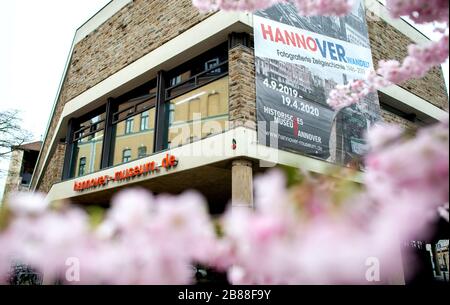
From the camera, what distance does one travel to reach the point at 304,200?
1042 mm

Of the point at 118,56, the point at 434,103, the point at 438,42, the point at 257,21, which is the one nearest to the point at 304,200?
the point at 438,42

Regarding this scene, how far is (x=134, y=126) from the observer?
1291cm

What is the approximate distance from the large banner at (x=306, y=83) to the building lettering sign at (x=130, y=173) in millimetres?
2728

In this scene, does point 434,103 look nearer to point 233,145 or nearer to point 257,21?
point 257,21

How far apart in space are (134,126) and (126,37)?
11.2ft

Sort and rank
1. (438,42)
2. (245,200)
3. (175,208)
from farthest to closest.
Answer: (245,200)
(438,42)
(175,208)

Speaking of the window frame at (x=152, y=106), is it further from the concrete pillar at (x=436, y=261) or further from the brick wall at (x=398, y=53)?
the concrete pillar at (x=436, y=261)

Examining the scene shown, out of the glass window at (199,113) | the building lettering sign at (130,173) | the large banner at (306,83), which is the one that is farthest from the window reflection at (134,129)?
the large banner at (306,83)

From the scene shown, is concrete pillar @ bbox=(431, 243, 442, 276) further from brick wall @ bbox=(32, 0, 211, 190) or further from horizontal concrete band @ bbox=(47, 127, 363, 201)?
brick wall @ bbox=(32, 0, 211, 190)

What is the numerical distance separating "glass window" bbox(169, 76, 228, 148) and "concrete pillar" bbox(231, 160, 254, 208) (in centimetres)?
123

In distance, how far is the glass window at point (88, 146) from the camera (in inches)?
559

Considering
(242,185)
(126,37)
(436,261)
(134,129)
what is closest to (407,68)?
(242,185)

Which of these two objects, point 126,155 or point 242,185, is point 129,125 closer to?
point 126,155
